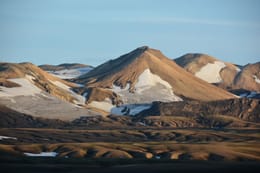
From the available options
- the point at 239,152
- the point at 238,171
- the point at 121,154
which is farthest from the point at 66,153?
the point at 238,171

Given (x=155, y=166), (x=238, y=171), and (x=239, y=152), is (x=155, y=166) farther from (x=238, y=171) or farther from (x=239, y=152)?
(x=239, y=152)

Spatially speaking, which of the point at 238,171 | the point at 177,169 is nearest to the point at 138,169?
the point at 177,169

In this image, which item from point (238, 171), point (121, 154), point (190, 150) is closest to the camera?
point (238, 171)

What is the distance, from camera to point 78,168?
9644 centimetres

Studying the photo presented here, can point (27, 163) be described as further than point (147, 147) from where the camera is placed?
No

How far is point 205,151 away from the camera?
14738cm

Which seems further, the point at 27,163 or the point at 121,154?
the point at 121,154

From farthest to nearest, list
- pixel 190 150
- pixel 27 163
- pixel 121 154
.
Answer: pixel 190 150 < pixel 121 154 < pixel 27 163

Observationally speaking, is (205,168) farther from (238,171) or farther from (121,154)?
(121,154)

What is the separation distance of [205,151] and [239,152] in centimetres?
633

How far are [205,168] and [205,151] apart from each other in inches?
2004

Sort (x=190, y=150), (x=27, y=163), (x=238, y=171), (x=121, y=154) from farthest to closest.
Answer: (x=190, y=150) < (x=121, y=154) < (x=27, y=163) < (x=238, y=171)

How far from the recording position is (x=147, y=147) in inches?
6161

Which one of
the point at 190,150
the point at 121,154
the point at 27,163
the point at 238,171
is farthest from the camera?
the point at 190,150
